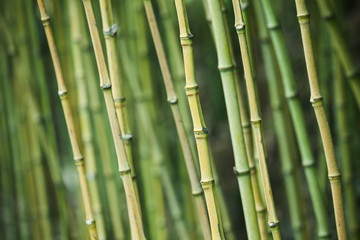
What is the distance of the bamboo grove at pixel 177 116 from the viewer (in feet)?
1.49

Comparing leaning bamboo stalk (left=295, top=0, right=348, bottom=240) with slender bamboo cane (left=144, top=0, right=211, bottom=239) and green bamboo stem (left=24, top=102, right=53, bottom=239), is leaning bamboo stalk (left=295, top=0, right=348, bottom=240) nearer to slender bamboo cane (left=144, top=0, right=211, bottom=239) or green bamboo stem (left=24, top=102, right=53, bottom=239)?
slender bamboo cane (left=144, top=0, right=211, bottom=239)

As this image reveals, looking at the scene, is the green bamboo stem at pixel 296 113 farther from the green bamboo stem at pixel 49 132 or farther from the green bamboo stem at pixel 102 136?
the green bamboo stem at pixel 49 132

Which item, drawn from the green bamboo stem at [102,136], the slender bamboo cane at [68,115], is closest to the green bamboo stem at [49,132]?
the green bamboo stem at [102,136]

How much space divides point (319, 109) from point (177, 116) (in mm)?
168

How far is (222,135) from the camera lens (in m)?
1.39

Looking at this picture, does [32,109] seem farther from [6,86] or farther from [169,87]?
[169,87]

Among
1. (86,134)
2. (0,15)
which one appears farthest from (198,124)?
(0,15)

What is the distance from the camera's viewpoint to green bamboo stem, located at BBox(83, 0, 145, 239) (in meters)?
0.44

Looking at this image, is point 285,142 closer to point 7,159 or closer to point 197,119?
point 197,119

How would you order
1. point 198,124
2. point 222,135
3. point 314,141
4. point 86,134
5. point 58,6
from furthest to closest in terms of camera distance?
1. point 222,135
2. point 314,141
3. point 58,6
4. point 86,134
5. point 198,124

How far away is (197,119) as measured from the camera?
44cm

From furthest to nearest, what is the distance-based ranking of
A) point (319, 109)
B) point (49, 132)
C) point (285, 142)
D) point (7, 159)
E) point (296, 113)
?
point (7, 159) < point (49, 132) < point (285, 142) < point (296, 113) < point (319, 109)

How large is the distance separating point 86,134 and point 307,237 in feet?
1.34

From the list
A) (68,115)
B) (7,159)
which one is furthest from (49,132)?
(68,115)
